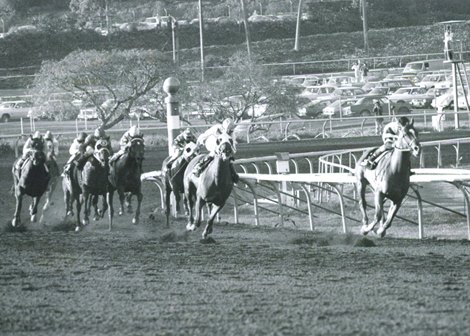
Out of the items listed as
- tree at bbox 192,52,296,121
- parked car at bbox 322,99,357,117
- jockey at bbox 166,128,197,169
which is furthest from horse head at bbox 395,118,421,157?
parked car at bbox 322,99,357,117

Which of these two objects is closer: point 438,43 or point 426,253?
point 426,253

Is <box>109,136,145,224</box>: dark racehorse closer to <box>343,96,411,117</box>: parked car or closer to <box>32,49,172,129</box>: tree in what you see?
<box>32,49,172,129</box>: tree

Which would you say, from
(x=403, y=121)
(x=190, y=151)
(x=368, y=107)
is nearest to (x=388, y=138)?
(x=403, y=121)

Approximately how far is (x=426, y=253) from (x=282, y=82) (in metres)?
28.1

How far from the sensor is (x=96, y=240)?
14711mm

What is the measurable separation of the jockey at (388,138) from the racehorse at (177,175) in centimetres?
291

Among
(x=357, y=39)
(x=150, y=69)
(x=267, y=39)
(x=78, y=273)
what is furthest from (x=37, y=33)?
(x=78, y=273)

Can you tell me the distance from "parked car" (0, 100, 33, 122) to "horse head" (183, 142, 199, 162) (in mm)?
29807

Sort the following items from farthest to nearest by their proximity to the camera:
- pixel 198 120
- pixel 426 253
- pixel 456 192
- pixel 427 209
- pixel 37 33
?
pixel 37 33
pixel 198 120
pixel 456 192
pixel 427 209
pixel 426 253

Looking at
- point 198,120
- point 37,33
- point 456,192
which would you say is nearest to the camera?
point 456,192

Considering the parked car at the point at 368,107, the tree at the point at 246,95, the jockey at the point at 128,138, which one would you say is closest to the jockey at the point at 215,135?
the jockey at the point at 128,138

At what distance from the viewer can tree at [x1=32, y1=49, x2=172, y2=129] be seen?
125 feet

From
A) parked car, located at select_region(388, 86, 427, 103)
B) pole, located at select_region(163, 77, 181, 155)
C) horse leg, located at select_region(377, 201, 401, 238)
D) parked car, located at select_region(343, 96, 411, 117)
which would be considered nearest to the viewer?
horse leg, located at select_region(377, 201, 401, 238)

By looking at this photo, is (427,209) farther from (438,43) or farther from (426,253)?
(438,43)
